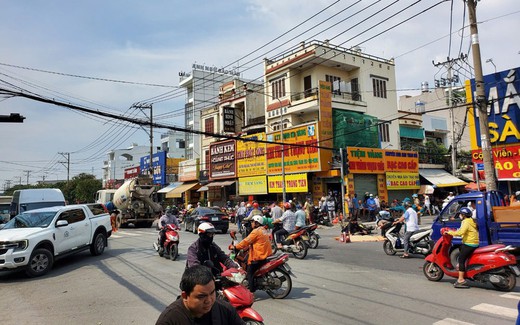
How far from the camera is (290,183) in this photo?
89.9 ft

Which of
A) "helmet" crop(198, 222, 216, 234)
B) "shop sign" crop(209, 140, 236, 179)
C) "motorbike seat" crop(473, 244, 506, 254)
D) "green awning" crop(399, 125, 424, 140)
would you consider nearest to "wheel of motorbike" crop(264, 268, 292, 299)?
"helmet" crop(198, 222, 216, 234)

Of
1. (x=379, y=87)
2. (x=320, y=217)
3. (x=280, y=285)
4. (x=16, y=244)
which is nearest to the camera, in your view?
(x=280, y=285)

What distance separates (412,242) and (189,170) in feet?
105

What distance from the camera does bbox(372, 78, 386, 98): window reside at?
3228 cm

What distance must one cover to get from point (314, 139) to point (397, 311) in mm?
21085

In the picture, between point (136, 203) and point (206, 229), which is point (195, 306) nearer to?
point (206, 229)

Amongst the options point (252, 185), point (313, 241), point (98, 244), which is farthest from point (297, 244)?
point (252, 185)

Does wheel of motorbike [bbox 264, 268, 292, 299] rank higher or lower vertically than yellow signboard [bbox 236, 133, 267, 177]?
lower

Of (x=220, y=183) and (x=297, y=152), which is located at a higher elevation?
(x=297, y=152)

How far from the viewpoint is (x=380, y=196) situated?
1081 inches

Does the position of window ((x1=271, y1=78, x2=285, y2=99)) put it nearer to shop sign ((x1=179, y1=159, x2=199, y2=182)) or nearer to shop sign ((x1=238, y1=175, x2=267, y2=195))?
shop sign ((x1=238, y1=175, x2=267, y2=195))

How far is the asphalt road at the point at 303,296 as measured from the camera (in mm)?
5535

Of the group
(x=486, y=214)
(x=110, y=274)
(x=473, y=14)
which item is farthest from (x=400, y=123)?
(x=110, y=274)

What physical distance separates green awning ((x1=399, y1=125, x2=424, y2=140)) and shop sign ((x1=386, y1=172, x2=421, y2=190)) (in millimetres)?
7647
